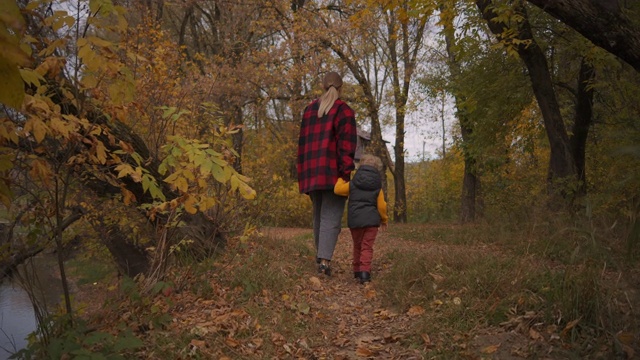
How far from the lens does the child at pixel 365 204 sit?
17.2ft

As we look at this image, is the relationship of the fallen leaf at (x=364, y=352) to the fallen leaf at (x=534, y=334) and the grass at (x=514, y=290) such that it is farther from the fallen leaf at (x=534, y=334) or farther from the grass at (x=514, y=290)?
the fallen leaf at (x=534, y=334)

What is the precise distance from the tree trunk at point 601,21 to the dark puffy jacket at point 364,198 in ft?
7.57

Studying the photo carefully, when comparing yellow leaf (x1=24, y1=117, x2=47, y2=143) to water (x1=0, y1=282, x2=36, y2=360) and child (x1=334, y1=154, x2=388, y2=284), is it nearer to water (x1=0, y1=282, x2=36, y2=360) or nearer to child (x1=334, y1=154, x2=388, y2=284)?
child (x1=334, y1=154, x2=388, y2=284)

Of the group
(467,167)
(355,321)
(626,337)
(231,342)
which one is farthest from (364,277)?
(467,167)

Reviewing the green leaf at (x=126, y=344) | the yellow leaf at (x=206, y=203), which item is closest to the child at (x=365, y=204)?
the yellow leaf at (x=206, y=203)

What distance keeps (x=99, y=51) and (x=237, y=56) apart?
44.9 ft

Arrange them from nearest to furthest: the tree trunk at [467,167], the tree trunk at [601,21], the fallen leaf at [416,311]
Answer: the tree trunk at [601,21] < the fallen leaf at [416,311] < the tree trunk at [467,167]

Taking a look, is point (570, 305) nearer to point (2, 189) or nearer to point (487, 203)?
point (2, 189)

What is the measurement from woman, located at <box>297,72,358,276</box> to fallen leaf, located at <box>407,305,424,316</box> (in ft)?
5.23

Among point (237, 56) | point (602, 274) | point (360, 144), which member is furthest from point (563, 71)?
point (237, 56)

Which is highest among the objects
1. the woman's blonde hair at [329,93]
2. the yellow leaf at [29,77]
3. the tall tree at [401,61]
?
the tall tree at [401,61]

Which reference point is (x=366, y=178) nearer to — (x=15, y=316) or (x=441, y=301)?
(x=441, y=301)

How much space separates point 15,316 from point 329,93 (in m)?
7.50

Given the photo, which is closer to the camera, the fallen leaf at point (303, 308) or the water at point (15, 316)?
the fallen leaf at point (303, 308)
